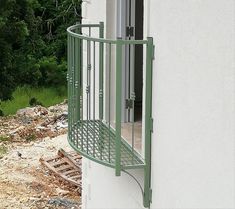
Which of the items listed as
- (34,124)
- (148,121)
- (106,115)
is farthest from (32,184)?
(148,121)

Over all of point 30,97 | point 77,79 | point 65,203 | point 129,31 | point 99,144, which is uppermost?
point 129,31

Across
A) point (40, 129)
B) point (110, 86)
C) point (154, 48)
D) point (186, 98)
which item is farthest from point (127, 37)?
point (40, 129)

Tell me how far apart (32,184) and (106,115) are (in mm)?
7057

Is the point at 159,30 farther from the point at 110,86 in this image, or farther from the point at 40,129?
the point at 40,129

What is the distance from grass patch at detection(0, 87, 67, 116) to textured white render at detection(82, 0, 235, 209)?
18702 mm

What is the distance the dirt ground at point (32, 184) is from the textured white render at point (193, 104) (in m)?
6.85

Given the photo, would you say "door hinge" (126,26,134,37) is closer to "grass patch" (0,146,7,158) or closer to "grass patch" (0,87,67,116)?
"grass patch" (0,146,7,158)

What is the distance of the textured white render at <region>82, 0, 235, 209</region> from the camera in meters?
4.20

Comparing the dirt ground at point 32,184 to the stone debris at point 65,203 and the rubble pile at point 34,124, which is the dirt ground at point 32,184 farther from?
the rubble pile at point 34,124

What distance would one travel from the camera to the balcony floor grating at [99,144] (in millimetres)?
5707

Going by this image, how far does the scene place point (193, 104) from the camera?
4.71 m

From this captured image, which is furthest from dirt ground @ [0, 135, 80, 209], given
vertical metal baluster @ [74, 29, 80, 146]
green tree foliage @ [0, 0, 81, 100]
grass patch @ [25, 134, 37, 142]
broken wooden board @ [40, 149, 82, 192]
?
vertical metal baluster @ [74, 29, 80, 146]

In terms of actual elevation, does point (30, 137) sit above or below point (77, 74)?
below

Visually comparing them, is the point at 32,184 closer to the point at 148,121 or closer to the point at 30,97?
the point at 148,121
